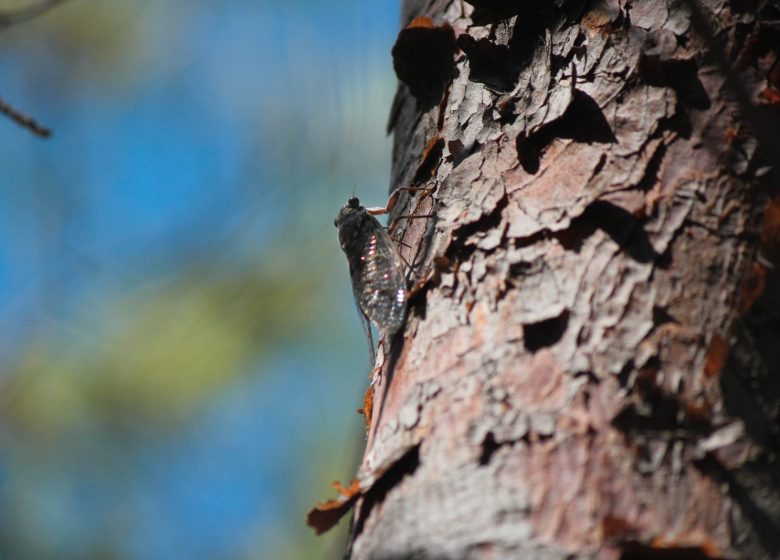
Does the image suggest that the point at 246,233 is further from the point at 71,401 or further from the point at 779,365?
the point at 779,365

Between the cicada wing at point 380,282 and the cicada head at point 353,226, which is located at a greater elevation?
the cicada head at point 353,226

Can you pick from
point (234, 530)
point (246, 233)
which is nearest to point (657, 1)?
point (246, 233)

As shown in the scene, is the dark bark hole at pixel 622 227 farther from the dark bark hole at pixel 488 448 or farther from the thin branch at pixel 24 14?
the thin branch at pixel 24 14

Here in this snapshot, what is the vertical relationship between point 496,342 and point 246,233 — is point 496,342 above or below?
below

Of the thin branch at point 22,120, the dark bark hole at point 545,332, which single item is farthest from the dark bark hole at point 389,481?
the thin branch at point 22,120

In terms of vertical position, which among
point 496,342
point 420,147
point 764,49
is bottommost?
point 496,342

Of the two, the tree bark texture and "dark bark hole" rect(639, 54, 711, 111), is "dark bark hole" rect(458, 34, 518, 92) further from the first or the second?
"dark bark hole" rect(639, 54, 711, 111)

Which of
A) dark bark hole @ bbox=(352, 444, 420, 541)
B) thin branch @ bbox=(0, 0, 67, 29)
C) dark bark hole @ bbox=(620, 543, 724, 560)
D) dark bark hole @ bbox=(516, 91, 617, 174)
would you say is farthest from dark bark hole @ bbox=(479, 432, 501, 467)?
thin branch @ bbox=(0, 0, 67, 29)

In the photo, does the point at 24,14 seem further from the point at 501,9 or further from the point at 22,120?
the point at 501,9
